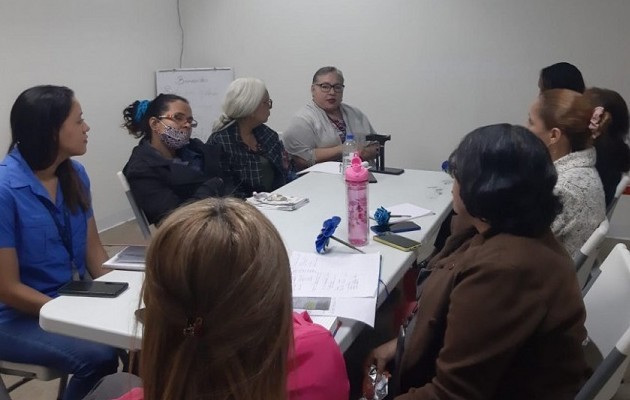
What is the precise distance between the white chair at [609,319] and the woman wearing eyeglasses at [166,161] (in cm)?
161

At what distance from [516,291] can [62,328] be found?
1092 millimetres

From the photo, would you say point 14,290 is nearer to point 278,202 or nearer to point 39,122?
point 39,122

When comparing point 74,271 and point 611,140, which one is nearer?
point 74,271

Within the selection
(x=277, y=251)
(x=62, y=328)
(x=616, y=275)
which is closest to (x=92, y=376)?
(x=62, y=328)

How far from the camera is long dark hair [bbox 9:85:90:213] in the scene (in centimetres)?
179

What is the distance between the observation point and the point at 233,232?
742 millimetres

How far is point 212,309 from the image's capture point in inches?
28.4

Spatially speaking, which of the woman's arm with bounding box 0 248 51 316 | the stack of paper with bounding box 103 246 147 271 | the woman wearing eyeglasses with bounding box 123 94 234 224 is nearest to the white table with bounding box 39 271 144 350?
the stack of paper with bounding box 103 246 147 271

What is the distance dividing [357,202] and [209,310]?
1.10 metres

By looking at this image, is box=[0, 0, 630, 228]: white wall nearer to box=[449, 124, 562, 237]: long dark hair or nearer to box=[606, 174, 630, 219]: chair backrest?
box=[606, 174, 630, 219]: chair backrest

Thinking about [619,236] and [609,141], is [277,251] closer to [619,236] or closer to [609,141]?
[609,141]

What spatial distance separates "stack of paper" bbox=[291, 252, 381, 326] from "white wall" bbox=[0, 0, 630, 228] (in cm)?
279

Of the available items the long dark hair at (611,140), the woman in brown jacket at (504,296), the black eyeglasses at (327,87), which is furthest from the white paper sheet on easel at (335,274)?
the black eyeglasses at (327,87)

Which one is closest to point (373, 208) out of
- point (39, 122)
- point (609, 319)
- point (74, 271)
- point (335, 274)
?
point (335, 274)
